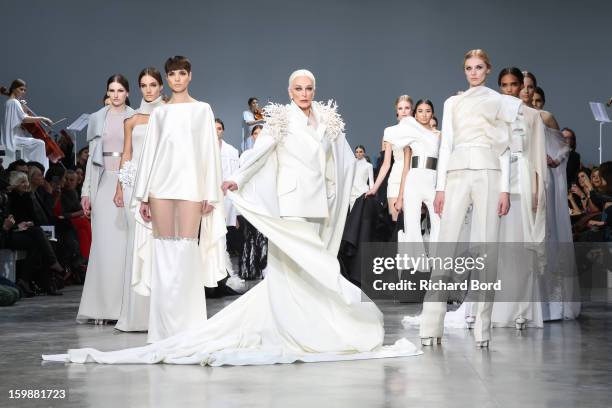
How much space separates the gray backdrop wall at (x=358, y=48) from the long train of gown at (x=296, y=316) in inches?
421

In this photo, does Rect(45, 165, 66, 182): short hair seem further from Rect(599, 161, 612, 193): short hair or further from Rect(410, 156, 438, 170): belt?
Rect(599, 161, 612, 193): short hair

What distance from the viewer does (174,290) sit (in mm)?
5555

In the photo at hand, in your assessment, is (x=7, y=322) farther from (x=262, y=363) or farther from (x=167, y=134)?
(x=262, y=363)

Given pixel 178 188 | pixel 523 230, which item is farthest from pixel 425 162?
pixel 178 188

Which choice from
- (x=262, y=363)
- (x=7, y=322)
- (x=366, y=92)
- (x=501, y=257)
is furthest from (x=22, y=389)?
(x=366, y=92)

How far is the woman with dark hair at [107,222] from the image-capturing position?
7.00 m

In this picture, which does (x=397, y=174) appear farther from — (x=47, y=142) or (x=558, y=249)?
(x=47, y=142)

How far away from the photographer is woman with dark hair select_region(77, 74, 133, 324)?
7000 millimetres

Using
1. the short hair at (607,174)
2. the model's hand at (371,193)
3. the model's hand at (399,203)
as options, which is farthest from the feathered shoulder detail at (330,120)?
the model's hand at (371,193)

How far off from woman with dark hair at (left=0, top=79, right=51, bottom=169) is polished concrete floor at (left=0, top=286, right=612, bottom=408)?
6.44m

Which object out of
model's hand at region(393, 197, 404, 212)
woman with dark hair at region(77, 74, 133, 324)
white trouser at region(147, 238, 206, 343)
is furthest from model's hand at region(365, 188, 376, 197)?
white trouser at region(147, 238, 206, 343)

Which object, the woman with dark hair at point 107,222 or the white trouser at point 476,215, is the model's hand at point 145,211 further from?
the white trouser at point 476,215

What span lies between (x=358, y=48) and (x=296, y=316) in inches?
454

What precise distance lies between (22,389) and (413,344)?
2168 millimetres
